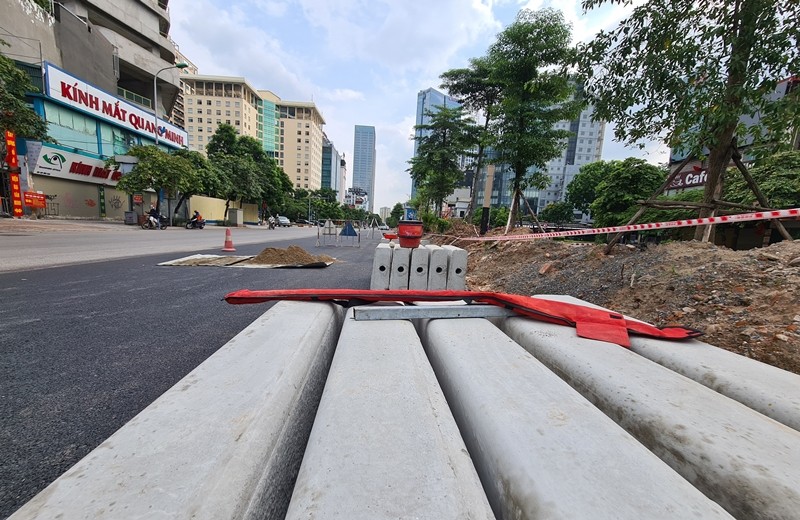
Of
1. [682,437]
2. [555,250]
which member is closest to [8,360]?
[682,437]

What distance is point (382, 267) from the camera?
4.13 meters

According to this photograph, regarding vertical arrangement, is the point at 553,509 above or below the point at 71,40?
below

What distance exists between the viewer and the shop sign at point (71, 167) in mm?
20594

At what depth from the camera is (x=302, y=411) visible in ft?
3.16

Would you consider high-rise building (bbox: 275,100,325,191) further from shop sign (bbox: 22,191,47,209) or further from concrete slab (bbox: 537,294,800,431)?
concrete slab (bbox: 537,294,800,431)

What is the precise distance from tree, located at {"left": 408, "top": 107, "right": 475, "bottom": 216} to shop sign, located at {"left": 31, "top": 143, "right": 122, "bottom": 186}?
79.6 feet

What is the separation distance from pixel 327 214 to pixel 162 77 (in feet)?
154

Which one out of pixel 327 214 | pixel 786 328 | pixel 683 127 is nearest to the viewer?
pixel 786 328

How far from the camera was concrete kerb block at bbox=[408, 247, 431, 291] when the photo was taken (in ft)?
13.7

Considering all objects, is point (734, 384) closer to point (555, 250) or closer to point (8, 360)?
point (8, 360)

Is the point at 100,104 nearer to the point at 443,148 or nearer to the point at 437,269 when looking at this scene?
the point at 443,148

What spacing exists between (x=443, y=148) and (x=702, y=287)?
56.8 feet

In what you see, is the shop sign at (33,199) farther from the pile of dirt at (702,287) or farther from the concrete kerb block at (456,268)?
the pile of dirt at (702,287)

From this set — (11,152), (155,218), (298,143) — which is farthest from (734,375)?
(298,143)
